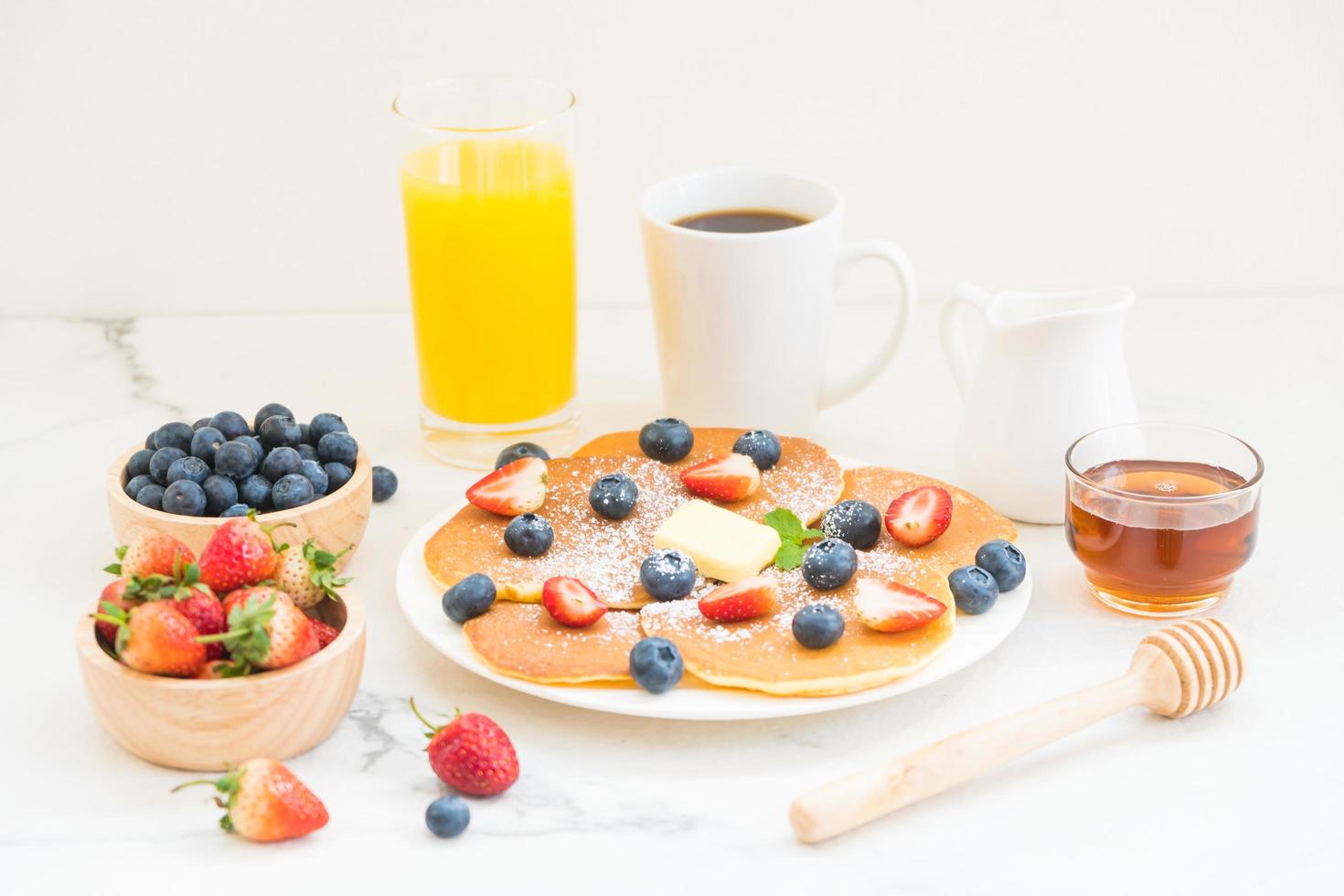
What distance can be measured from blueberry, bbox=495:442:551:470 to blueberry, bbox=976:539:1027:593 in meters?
0.56

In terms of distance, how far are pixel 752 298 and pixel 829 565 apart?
1.50 feet

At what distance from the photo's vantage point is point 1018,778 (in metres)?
1.25

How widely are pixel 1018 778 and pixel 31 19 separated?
5.69 feet

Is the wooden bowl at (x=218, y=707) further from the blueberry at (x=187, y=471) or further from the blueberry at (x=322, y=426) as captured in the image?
the blueberry at (x=322, y=426)

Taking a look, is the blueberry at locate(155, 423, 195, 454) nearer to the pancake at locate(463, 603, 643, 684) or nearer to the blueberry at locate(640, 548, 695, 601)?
the pancake at locate(463, 603, 643, 684)

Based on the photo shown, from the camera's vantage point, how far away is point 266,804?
115 cm

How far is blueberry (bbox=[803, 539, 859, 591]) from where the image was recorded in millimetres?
1433

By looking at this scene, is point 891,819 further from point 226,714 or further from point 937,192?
point 937,192

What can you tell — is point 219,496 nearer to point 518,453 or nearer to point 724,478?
point 518,453

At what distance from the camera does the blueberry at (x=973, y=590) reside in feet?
4.63

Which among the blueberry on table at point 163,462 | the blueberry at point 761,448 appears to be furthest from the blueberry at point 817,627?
the blueberry on table at point 163,462

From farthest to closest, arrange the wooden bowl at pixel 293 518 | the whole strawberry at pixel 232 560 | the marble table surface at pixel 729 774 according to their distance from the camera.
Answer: the wooden bowl at pixel 293 518
the whole strawberry at pixel 232 560
the marble table surface at pixel 729 774

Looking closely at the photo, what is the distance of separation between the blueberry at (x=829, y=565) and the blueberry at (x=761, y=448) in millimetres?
252

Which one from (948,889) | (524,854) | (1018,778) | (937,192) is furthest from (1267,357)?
(524,854)
